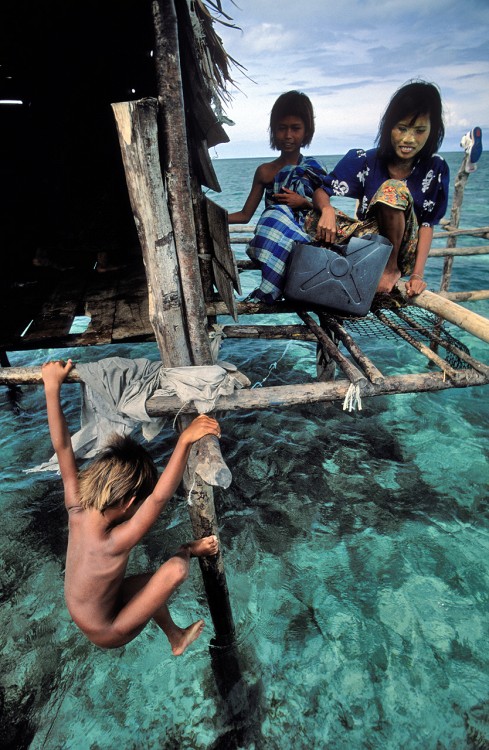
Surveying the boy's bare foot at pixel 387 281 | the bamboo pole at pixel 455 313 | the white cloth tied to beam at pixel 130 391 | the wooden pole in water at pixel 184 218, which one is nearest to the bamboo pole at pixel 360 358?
the boy's bare foot at pixel 387 281

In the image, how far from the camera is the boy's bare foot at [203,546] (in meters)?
2.40

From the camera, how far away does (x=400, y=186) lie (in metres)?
3.13

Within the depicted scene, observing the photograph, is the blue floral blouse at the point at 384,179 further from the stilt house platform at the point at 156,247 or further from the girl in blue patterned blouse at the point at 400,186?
the stilt house platform at the point at 156,247

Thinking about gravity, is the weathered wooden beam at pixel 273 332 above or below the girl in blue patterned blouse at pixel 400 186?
below

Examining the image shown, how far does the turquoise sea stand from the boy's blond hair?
175 centimetres

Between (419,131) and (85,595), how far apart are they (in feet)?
14.5

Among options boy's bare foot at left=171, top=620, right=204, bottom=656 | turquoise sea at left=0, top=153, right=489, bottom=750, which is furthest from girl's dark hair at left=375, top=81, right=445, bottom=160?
boy's bare foot at left=171, top=620, right=204, bottom=656

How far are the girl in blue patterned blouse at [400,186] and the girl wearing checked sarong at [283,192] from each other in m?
0.19

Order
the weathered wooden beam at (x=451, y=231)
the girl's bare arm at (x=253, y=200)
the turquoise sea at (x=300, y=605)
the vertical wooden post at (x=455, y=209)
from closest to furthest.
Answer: the turquoise sea at (x=300, y=605), the girl's bare arm at (x=253, y=200), the weathered wooden beam at (x=451, y=231), the vertical wooden post at (x=455, y=209)

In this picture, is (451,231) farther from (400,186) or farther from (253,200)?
(400,186)

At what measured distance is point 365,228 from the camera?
3.52 meters

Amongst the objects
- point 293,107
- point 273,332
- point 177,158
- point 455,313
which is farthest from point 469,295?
point 177,158

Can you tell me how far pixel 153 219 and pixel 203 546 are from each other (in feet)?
6.60

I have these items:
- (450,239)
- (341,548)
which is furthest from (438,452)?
(450,239)
